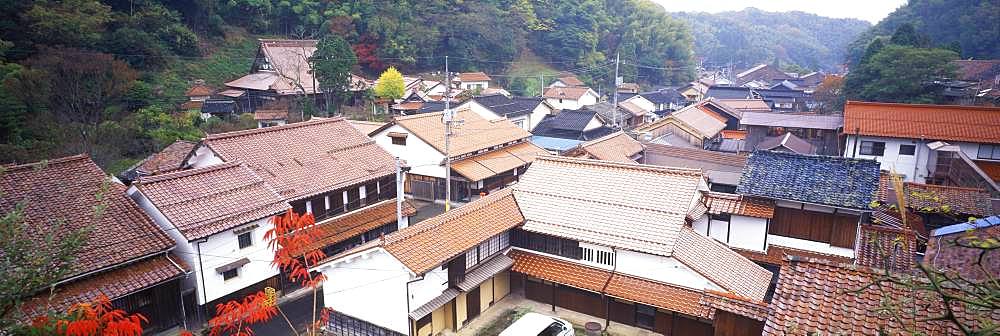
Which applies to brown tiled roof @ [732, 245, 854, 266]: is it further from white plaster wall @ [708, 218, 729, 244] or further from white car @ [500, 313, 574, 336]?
white car @ [500, 313, 574, 336]

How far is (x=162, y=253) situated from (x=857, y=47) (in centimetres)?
10280

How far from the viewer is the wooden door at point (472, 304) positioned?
1741 cm

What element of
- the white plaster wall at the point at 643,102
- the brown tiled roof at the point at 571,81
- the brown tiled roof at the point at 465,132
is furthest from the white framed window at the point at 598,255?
the brown tiled roof at the point at 571,81

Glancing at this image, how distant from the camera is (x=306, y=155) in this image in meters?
23.4

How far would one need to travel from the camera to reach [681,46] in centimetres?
10369

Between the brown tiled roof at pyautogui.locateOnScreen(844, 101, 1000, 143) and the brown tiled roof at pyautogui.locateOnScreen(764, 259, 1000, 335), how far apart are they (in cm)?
2340

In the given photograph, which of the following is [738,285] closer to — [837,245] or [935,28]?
[837,245]

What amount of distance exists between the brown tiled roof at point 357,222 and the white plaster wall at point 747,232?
1363cm

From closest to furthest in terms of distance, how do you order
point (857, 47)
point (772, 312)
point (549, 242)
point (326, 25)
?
point (772, 312) → point (549, 242) → point (326, 25) → point (857, 47)

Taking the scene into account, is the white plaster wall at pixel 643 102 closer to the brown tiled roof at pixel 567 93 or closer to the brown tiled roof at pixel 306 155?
the brown tiled roof at pixel 567 93

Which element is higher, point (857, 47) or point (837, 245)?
point (857, 47)

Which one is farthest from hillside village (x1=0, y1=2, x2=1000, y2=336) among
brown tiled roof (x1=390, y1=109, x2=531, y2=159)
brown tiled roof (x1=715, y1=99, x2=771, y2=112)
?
brown tiled roof (x1=715, y1=99, x2=771, y2=112)

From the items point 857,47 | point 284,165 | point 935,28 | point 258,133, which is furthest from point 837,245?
point 857,47

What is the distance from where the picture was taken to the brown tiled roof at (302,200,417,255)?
2081 centimetres
